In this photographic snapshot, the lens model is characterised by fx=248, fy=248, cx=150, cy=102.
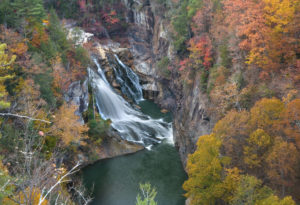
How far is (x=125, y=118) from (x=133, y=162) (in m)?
9.75

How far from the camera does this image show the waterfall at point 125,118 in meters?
32.2

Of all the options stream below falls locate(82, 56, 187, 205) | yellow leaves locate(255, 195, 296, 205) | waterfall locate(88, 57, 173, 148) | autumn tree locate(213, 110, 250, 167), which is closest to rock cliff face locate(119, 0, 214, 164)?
stream below falls locate(82, 56, 187, 205)

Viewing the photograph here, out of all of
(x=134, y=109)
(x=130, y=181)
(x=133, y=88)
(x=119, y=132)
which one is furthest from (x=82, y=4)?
(x=130, y=181)

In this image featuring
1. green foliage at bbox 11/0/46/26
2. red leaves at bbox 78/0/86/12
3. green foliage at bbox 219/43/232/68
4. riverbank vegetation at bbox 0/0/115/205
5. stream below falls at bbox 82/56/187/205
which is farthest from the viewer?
red leaves at bbox 78/0/86/12

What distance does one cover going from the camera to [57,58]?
27672 mm

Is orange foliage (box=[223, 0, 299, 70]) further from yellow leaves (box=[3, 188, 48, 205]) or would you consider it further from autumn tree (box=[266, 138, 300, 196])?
yellow leaves (box=[3, 188, 48, 205])

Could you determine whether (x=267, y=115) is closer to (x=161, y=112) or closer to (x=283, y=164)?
(x=283, y=164)

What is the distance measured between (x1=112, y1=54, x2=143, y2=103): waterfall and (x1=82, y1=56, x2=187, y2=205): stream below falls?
12.6ft

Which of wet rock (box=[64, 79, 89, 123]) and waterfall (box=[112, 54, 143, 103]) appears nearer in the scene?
wet rock (box=[64, 79, 89, 123])

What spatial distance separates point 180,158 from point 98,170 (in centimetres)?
932

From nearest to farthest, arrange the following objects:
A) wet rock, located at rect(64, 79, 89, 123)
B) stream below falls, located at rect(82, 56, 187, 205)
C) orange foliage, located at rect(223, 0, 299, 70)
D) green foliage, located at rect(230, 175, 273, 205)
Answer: green foliage, located at rect(230, 175, 273, 205) → orange foliage, located at rect(223, 0, 299, 70) → stream below falls, located at rect(82, 56, 187, 205) → wet rock, located at rect(64, 79, 89, 123)

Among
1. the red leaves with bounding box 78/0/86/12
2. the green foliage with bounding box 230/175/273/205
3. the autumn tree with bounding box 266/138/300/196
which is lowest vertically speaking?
the green foliage with bounding box 230/175/273/205

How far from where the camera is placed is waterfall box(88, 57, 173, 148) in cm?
3222

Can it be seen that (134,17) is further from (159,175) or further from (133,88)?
(159,175)
